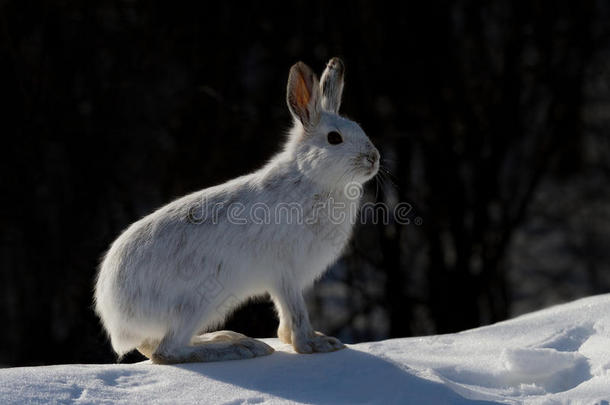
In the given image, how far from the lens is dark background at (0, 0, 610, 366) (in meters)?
5.71

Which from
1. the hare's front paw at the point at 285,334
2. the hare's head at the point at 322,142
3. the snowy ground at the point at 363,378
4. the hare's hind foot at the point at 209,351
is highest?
the hare's head at the point at 322,142

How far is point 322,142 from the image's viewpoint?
330 cm

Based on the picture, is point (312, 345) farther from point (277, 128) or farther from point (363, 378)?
point (277, 128)

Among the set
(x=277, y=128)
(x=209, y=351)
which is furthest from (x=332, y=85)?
(x=277, y=128)

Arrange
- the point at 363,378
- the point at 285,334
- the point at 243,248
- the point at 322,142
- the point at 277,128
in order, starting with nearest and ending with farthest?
the point at 363,378 < the point at 243,248 < the point at 322,142 < the point at 285,334 < the point at 277,128

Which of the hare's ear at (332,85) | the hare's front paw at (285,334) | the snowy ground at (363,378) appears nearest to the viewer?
the snowy ground at (363,378)

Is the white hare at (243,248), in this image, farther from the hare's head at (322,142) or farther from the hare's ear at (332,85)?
the hare's ear at (332,85)

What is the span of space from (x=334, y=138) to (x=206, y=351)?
0.98 metres

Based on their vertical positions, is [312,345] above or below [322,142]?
below

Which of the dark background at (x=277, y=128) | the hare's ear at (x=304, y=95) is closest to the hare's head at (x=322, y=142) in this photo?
the hare's ear at (x=304, y=95)

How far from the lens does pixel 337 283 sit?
6566mm

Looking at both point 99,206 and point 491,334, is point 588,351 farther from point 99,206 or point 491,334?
point 99,206

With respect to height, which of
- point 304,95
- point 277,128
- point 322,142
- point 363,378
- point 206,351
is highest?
point 277,128

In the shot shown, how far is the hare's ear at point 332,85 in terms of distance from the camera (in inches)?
139
